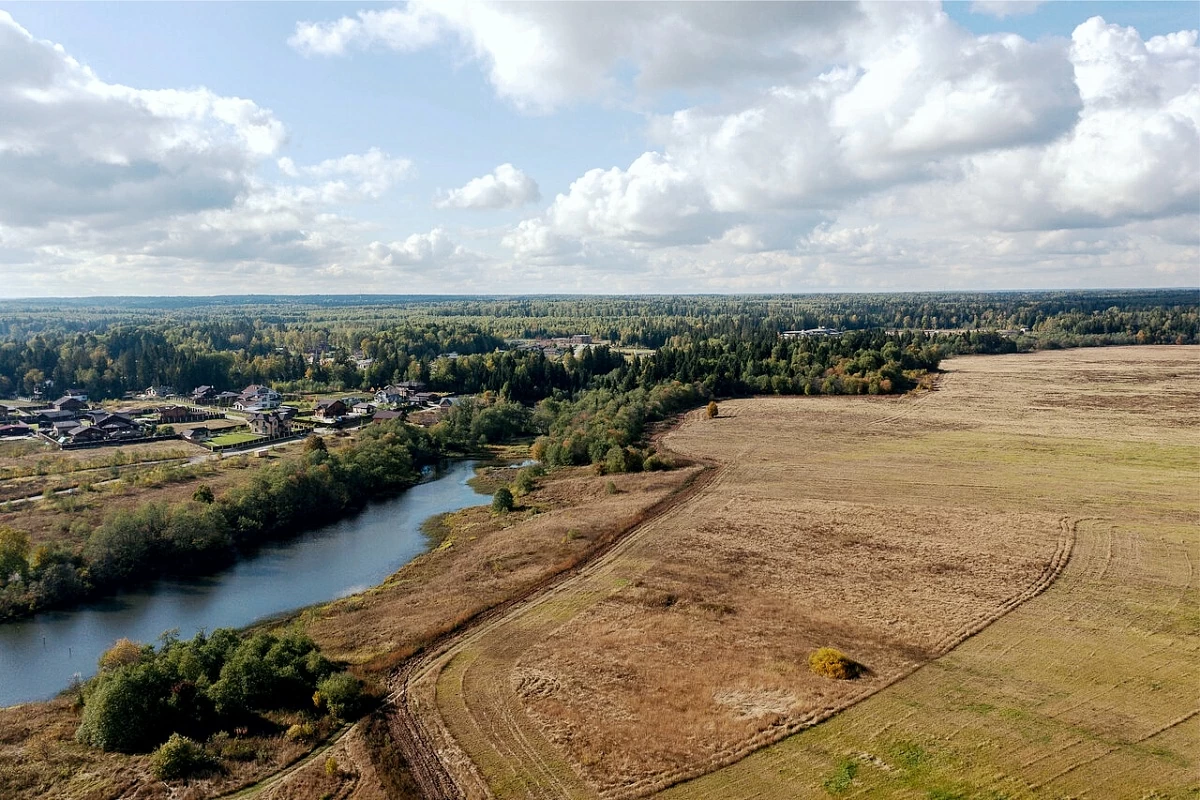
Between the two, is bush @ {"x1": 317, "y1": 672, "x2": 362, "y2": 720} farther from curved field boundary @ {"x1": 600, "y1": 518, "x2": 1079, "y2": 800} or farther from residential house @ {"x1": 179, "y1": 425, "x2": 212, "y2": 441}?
residential house @ {"x1": 179, "y1": 425, "x2": 212, "y2": 441}

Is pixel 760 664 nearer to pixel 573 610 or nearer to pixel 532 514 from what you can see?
pixel 573 610

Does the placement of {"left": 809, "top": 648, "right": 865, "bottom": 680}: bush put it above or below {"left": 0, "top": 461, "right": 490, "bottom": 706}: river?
above

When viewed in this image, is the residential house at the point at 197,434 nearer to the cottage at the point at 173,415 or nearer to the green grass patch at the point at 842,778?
the cottage at the point at 173,415

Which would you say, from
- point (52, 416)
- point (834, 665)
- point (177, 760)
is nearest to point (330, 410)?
point (52, 416)

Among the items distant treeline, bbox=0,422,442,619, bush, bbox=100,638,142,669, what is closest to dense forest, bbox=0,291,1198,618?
distant treeline, bbox=0,422,442,619

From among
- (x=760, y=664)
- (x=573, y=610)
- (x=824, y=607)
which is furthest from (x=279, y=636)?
(x=824, y=607)

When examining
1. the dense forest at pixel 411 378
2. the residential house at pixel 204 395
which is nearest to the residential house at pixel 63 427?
the residential house at pixel 204 395
